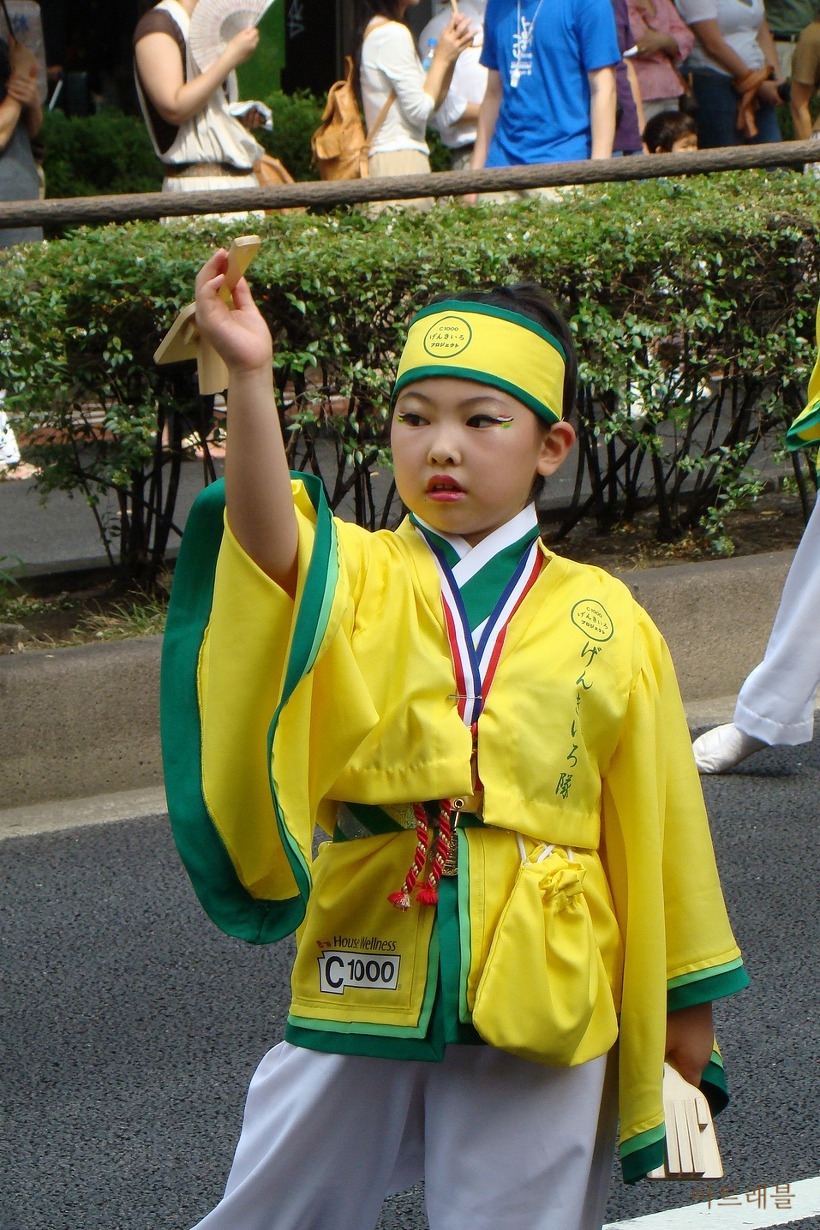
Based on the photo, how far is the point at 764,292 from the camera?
19.4 feet

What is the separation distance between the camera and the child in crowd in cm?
186

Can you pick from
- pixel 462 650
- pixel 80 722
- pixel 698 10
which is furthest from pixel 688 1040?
pixel 698 10

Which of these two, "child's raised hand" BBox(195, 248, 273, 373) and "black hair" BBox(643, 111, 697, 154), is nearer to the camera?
"child's raised hand" BBox(195, 248, 273, 373)

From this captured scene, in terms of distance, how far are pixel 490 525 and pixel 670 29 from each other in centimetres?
781

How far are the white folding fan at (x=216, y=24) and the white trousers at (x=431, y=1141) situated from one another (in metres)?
5.37

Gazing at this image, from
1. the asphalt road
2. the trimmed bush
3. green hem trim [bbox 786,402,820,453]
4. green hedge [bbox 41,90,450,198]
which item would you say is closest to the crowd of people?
green hem trim [bbox 786,402,820,453]

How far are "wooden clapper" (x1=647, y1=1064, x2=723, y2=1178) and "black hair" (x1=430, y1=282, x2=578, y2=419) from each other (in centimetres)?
91

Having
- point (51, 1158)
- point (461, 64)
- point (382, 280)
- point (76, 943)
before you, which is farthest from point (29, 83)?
point (51, 1158)

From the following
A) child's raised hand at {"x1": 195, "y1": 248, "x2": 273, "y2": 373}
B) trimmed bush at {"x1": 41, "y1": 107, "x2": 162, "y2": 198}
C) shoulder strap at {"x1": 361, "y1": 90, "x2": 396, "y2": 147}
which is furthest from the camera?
trimmed bush at {"x1": 41, "y1": 107, "x2": 162, "y2": 198}

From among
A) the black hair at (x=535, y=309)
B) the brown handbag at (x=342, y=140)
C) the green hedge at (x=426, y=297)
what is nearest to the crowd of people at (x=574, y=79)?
the brown handbag at (x=342, y=140)

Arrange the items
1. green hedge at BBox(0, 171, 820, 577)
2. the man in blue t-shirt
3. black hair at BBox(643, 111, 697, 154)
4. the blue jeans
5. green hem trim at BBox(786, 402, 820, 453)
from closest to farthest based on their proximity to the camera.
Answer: green hem trim at BBox(786, 402, 820, 453)
green hedge at BBox(0, 171, 820, 577)
the man in blue t-shirt
black hair at BBox(643, 111, 697, 154)
the blue jeans

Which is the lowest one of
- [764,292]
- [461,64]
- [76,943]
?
[76,943]

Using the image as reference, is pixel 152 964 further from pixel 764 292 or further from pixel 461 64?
pixel 461 64

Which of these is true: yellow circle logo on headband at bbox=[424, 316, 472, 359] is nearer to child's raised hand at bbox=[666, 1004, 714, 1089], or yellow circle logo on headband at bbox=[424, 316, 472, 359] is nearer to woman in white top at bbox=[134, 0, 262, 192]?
child's raised hand at bbox=[666, 1004, 714, 1089]
